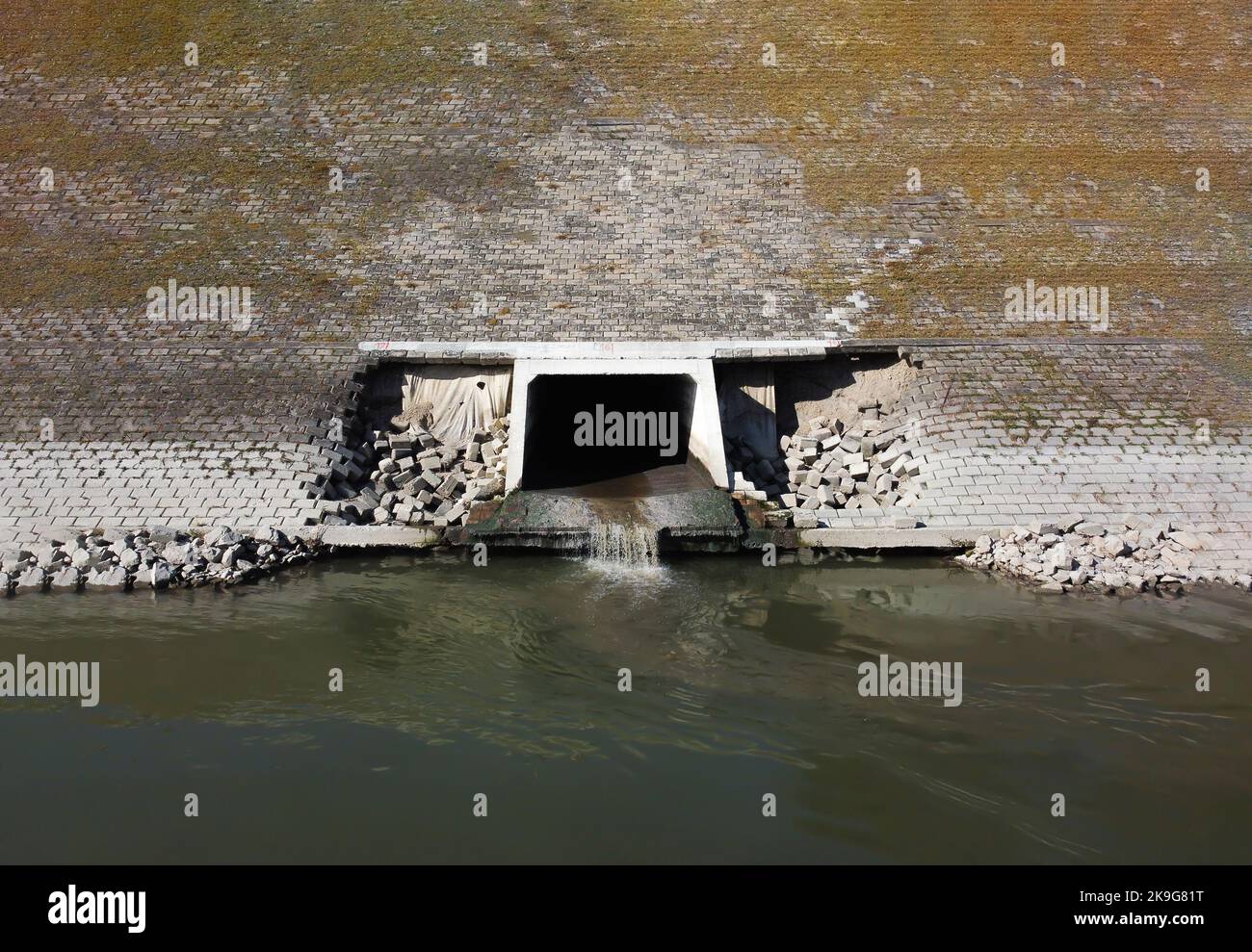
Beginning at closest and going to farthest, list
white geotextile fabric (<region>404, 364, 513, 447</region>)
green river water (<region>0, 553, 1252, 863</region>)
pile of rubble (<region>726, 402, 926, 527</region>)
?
1. green river water (<region>0, 553, 1252, 863</region>)
2. pile of rubble (<region>726, 402, 926, 527</region>)
3. white geotextile fabric (<region>404, 364, 513, 447</region>)

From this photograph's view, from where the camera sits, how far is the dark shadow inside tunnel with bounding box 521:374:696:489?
65.2 ft

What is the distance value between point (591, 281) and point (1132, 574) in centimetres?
1178

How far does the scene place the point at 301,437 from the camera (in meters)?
17.9

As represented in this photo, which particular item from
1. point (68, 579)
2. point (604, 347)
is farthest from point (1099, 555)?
point (68, 579)

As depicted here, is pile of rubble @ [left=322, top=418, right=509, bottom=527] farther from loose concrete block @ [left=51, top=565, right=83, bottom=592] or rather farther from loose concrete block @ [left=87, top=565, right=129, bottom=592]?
loose concrete block @ [left=51, top=565, right=83, bottom=592]

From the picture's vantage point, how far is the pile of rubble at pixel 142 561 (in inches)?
578

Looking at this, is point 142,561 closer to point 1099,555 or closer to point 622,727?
point 622,727

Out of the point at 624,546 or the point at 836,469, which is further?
the point at 836,469

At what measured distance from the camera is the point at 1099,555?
15383mm

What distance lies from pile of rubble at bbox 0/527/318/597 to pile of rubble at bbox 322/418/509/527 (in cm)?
143

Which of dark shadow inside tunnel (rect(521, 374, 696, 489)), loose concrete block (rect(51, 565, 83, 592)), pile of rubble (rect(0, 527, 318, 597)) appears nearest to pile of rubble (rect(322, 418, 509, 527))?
dark shadow inside tunnel (rect(521, 374, 696, 489))

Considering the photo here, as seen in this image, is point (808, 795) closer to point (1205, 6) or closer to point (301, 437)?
point (301, 437)

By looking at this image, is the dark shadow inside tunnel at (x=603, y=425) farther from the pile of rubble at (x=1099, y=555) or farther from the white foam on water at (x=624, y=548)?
the pile of rubble at (x=1099, y=555)

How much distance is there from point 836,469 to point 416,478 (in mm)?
7604
